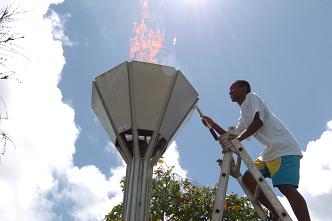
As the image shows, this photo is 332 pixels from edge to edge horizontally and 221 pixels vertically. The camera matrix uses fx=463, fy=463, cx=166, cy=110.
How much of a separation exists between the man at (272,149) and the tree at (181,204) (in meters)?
9.87

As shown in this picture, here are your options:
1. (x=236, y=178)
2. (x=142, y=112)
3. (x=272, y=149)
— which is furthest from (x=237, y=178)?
(x=142, y=112)

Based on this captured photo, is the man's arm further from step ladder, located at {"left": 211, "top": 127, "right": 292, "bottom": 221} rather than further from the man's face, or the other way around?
the man's face

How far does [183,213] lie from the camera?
48.3 feet

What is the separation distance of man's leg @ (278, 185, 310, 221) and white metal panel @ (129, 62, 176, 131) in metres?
1.49

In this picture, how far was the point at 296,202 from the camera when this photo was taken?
167 inches

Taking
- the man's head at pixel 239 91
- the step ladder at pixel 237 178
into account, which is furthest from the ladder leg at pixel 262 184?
the man's head at pixel 239 91

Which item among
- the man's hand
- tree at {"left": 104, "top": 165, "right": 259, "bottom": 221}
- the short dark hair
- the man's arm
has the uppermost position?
tree at {"left": 104, "top": 165, "right": 259, "bottom": 221}

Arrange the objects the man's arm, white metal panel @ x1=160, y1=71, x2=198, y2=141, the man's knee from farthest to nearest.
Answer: white metal panel @ x1=160, y1=71, x2=198, y2=141
the man's arm
the man's knee

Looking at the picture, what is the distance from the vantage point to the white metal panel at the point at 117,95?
4945mm

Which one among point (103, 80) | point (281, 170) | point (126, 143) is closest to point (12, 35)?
point (103, 80)

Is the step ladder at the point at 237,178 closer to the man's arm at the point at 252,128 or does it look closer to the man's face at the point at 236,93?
the man's arm at the point at 252,128

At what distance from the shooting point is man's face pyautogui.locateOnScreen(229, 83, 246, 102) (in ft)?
16.7

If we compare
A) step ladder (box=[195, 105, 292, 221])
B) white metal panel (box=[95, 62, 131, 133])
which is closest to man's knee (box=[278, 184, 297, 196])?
step ladder (box=[195, 105, 292, 221])

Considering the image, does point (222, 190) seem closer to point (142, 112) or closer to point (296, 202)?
point (296, 202)
